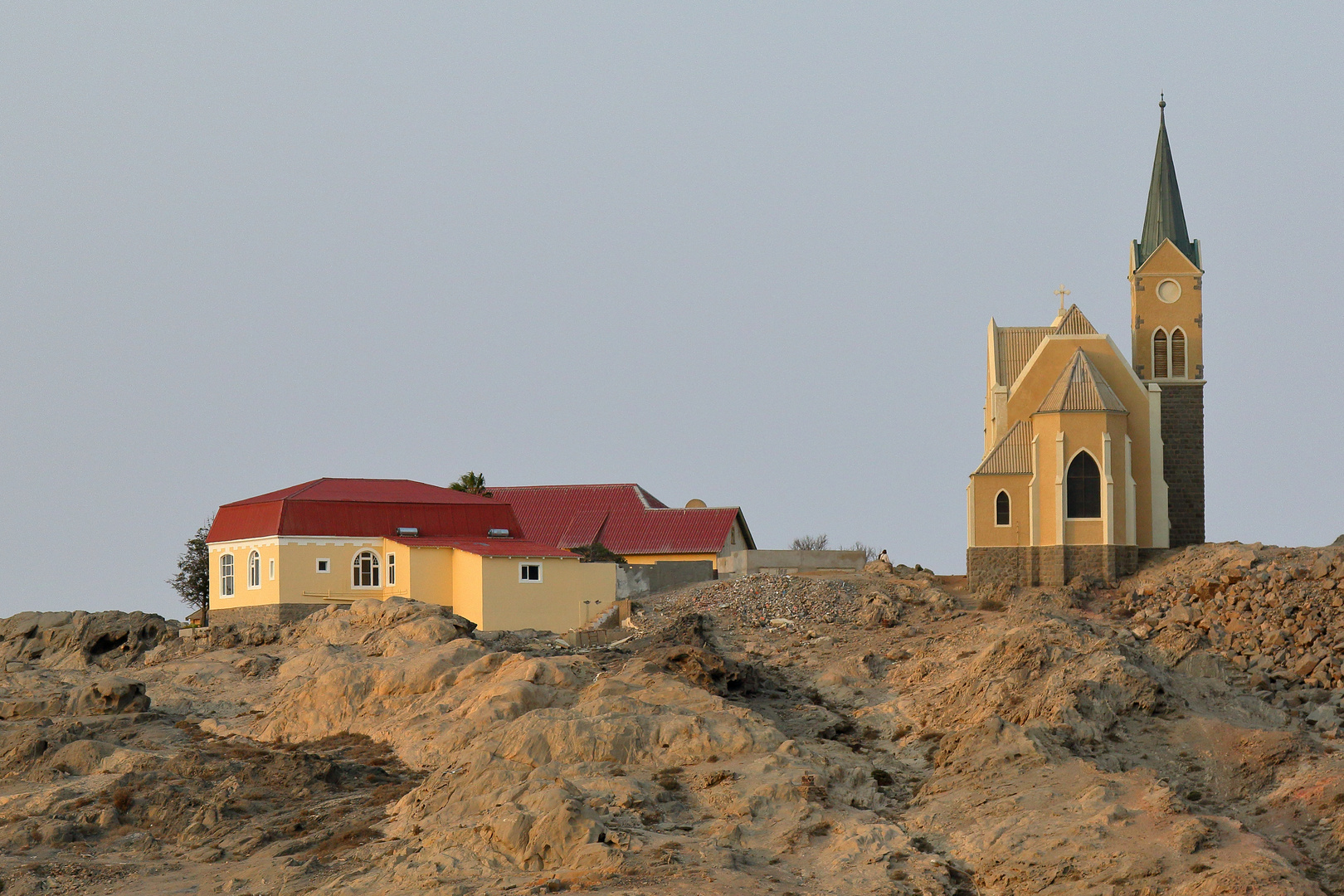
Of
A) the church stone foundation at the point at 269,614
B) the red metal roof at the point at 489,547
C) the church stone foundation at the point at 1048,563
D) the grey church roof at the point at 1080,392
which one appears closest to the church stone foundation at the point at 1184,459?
the grey church roof at the point at 1080,392

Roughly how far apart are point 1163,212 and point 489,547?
28859 mm

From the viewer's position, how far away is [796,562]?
194 feet

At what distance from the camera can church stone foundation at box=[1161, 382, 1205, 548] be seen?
188ft

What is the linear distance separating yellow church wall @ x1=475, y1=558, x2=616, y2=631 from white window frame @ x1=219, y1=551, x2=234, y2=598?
909 centimetres

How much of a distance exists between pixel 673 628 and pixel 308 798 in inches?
538

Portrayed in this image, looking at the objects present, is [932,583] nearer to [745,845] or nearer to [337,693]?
[337,693]

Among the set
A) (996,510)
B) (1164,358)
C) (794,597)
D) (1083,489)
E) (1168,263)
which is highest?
(1168,263)

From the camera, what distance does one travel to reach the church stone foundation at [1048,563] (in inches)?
2099

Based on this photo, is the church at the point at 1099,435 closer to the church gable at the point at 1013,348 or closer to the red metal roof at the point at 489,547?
the church gable at the point at 1013,348

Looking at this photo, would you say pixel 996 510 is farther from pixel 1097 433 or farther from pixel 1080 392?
pixel 1080 392

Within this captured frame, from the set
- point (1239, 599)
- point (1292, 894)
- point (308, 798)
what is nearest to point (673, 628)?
point (308, 798)

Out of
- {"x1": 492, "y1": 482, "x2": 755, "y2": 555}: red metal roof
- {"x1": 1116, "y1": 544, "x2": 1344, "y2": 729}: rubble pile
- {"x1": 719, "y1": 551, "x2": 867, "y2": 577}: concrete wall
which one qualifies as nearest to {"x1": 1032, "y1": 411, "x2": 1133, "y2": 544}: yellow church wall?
{"x1": 1116, "y1": 544, "x2": 1344, "y2": 729}: rubble pile

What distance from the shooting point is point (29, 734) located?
39375 mm

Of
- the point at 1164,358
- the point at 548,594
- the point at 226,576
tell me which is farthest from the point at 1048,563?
the point at 226,576
